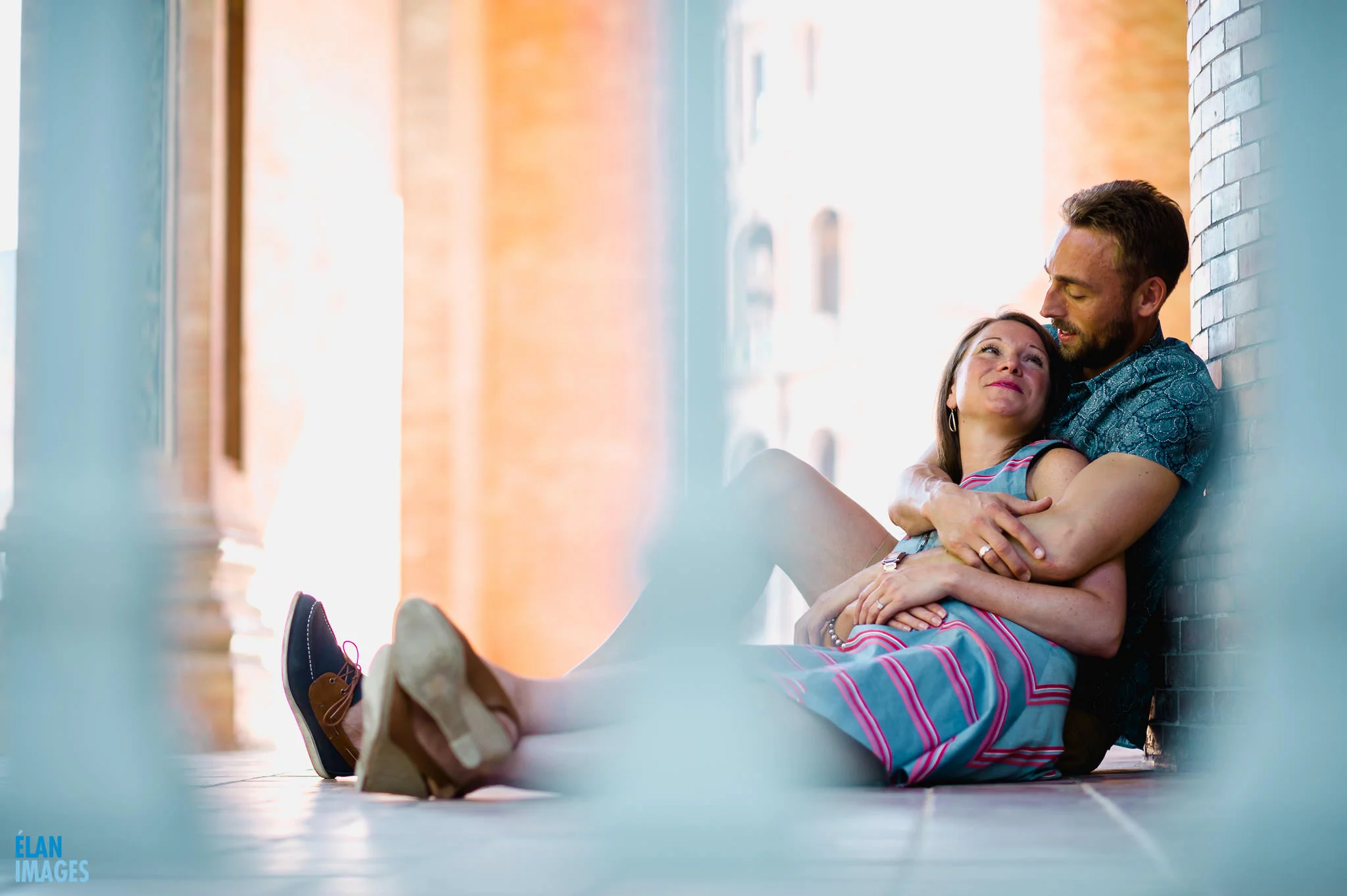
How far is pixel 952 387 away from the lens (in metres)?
2.77

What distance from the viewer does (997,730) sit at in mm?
2252

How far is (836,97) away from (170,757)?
18139 mm

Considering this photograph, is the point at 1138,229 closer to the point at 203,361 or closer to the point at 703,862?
the point at 703,862

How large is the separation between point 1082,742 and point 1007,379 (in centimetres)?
68

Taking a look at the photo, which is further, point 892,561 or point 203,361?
point 203,361

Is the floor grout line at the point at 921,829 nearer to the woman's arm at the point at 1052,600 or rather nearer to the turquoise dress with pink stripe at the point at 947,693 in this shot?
the turquoise dress with pink stripe at the point at 947,693

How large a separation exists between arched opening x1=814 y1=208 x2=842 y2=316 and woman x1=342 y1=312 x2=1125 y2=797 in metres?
16.6

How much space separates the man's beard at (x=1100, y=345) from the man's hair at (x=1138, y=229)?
0.24ft

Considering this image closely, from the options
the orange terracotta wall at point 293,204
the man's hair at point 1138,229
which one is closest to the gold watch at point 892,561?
the man's hair at point 1138,229

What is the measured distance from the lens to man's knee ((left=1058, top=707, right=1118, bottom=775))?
8.23 ft

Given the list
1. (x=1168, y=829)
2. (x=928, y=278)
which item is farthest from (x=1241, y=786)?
(x=928, y=278)

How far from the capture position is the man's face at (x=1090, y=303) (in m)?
2.70

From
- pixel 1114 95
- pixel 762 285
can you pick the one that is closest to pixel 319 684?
pixel 1114 95

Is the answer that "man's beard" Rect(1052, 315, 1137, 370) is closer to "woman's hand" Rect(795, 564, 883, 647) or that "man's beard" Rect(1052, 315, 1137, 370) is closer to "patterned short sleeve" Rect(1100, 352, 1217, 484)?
"patterned short sleeve" Rect(1100, 352, 1217, 484)
